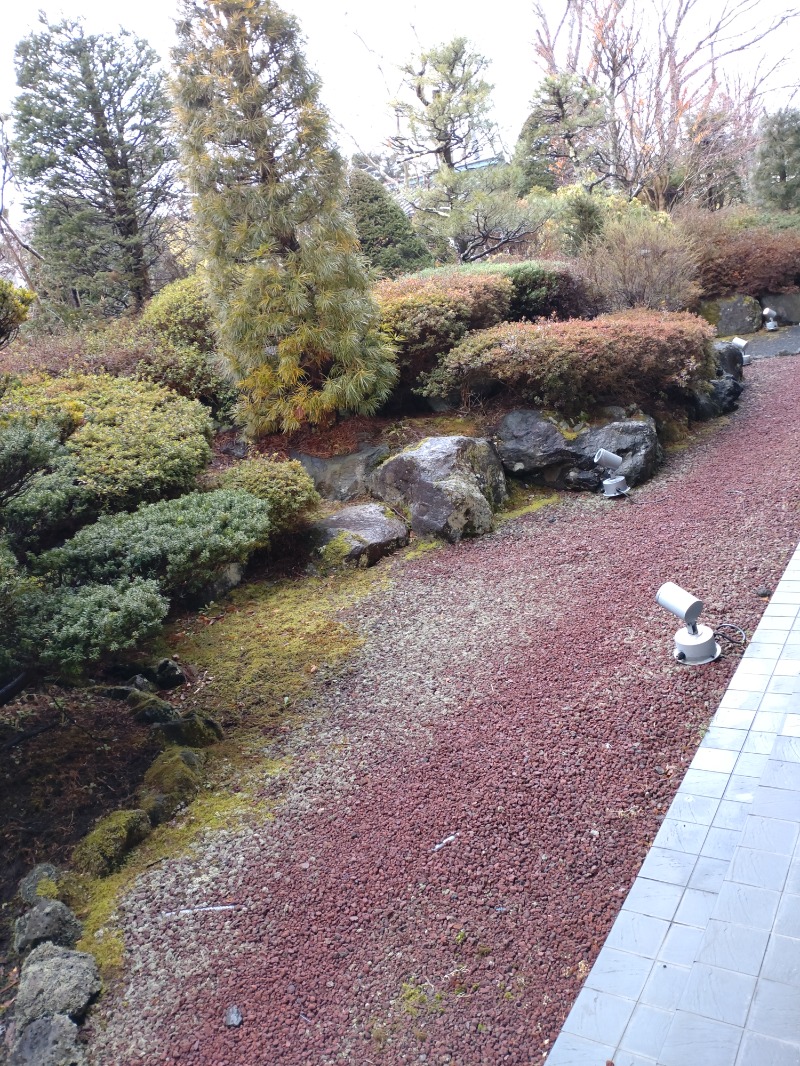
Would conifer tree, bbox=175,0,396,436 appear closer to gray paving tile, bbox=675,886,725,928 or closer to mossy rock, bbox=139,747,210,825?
mossy rock, bbox=139,747,210,825

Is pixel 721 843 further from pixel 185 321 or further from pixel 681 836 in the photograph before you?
pixel 185 321

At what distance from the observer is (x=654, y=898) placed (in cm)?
253

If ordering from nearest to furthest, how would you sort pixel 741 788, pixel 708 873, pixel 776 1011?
1. pixel 776 1011
2. pixel 708 873
3. pixel 741 788

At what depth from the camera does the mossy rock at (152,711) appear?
4.08 meters

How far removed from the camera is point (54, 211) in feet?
37.5

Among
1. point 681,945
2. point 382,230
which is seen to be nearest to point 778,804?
point 681,945

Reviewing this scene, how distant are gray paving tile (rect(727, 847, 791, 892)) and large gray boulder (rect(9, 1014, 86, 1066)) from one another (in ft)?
7.53

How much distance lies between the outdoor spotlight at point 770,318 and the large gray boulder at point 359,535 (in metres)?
9.10

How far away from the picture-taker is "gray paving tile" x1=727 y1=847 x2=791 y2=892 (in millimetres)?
2502

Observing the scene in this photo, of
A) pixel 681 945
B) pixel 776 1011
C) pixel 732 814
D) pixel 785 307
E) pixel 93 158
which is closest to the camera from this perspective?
pixel 776 1011

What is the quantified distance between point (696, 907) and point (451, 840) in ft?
3.18

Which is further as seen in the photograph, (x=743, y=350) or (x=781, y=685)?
(x=743, y=350)

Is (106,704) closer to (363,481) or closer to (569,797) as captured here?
(569,797)


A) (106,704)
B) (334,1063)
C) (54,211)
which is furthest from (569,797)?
(54,211)
